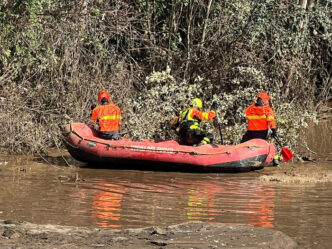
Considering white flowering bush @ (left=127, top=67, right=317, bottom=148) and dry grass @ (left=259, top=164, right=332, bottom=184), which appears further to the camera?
white flowering bush @ (left=127, top=67, right=317, bottom=148)

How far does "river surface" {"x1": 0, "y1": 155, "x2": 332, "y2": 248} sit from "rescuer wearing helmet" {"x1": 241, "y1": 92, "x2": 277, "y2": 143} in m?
0.77

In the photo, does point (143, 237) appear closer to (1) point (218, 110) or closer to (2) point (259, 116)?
(2) point (259, 116)

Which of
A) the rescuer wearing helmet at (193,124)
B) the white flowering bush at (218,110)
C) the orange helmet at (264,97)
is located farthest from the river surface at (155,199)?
the white flowering bush at (218,110)

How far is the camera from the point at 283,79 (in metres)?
18.8

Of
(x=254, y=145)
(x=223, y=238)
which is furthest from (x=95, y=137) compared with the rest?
(x=223, y=238)

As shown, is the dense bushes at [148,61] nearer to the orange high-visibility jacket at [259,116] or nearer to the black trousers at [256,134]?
the black trousers at [256,134]

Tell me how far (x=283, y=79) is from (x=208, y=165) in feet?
15.7

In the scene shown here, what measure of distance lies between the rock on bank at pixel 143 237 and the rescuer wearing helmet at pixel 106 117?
23.0 feet

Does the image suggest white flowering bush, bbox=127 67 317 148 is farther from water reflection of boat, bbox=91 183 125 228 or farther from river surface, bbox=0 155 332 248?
water reflection of boat, bbox=91 183 125 228

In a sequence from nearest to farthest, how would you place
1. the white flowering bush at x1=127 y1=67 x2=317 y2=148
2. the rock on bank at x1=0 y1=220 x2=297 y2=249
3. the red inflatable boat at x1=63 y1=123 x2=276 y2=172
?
the rock on bank at x1=0 y1=220 x2=297 y2=249
the red inflatable boat at x1=63 y1=123 x2=276 y2=172
the white flowering bush at x1=127 y1=67 x2=317 y2=148

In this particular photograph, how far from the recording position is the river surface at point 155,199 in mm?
9664

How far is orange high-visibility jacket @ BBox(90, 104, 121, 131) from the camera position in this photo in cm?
1555

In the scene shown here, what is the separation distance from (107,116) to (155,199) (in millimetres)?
4286

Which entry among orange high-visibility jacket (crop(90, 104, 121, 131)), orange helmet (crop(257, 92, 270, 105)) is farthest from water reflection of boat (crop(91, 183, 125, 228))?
orange helmet (crop(257, 92, 270, 105))
